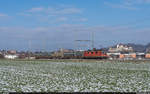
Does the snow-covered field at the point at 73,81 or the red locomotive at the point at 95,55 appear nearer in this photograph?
the snow-covered field at the point at 73,81

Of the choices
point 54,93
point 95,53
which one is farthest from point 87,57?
point 54,93

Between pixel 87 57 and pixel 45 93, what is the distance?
66.6 meters

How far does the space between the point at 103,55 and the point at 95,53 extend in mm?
2550

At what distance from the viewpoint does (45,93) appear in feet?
40.7

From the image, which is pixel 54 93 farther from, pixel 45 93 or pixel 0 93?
pixel 0 93

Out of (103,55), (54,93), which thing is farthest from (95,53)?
(54,93)

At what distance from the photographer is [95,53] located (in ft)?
255

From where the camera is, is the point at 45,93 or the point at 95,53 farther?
the point at 95,53

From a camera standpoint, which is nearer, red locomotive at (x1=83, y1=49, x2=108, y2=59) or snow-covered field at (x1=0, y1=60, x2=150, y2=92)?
snow-covered field at (x1=0, y1=60, x2=150, y2=92)

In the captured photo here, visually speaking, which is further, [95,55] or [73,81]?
[95,55]

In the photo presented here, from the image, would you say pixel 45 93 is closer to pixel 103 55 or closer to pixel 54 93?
pixel 54 93

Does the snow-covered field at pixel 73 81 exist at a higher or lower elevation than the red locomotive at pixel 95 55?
lower

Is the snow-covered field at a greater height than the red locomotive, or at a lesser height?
lesser

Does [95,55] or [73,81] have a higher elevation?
[95,55]
